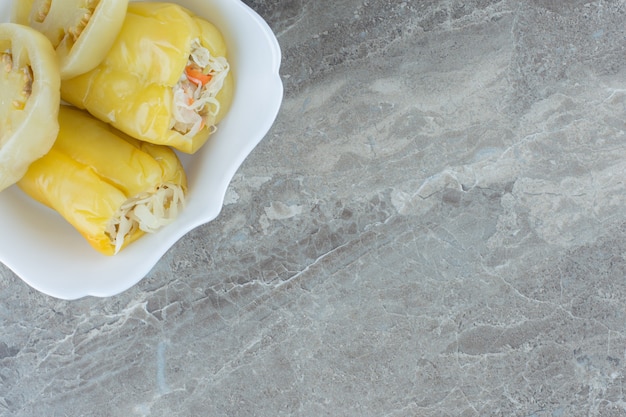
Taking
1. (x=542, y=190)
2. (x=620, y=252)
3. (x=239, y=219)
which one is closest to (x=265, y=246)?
(x=239, y=219)

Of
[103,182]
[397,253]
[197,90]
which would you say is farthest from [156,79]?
[397,253]

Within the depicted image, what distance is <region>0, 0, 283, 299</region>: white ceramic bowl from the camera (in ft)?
3.91

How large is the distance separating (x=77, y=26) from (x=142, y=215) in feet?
1.08

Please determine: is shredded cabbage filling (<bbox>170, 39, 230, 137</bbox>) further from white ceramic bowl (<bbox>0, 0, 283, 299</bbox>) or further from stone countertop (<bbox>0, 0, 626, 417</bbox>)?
stone countertop (<bbox>0, 0, 626, 417</bbox>)

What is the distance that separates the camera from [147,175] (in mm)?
1160

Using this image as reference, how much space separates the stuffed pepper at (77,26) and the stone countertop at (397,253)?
1.54 feet

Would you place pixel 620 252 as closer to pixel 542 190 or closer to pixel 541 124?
pixel 542 190

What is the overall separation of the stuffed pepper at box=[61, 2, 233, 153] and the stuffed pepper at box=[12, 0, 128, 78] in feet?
0.12

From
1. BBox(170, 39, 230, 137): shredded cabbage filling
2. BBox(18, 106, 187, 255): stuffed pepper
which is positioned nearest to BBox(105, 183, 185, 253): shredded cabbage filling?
BBox(18, 106, 187, 255): stuffed pepper

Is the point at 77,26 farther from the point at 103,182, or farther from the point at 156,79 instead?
the point at 103,182

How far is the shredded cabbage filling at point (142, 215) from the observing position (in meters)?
1.17

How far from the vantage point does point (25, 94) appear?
42.0 inches

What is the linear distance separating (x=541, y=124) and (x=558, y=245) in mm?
275

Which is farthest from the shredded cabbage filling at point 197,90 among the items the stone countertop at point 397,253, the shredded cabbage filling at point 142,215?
the stone countertop at point 397,253
